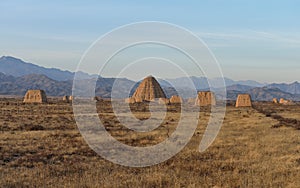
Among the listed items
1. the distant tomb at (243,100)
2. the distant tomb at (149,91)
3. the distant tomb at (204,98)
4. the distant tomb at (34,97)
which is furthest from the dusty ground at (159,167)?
the distant tomb at (149,91)

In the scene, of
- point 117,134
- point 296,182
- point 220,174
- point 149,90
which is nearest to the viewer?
point 296,182

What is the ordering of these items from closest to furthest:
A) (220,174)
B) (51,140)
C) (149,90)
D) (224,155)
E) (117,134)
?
(220,174)
(224,155)
(51,140)
(117,134)
(149,90)

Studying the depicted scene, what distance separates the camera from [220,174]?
13.9m

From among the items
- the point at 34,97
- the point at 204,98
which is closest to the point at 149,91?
the point at 204,98

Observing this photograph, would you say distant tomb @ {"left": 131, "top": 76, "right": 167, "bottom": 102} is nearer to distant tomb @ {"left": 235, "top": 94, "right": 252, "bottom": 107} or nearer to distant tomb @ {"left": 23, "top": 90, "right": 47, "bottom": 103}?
distant tomb @ {"left": 23, "top": 90, "right": 47, "bottom": 103}

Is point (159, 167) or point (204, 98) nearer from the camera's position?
point (159, 167)

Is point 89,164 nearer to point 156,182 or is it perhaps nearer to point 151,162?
point 151,162

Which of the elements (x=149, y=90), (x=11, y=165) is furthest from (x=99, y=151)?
(x=149, y=90)

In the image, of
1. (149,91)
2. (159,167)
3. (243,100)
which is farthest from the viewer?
(149,91)

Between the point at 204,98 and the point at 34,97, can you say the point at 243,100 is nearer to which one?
the point at 204,98

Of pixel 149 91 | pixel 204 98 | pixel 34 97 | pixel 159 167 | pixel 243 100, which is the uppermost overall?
pixel 149 91

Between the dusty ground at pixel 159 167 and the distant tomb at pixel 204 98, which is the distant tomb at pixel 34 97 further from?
the dusty ground at pixel 159 167

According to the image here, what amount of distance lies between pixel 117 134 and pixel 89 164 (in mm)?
11782

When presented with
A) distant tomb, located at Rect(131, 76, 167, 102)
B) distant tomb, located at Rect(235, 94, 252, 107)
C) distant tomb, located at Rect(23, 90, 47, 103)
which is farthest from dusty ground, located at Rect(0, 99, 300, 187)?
distant tomb, located at Rect(131, 76, 167, 102)
